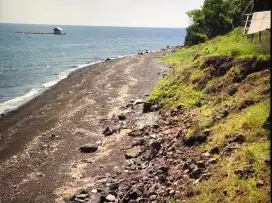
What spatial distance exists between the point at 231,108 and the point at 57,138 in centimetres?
1629

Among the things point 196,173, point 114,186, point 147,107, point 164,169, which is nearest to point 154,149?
point 164,169

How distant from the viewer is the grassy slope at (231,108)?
14925 mm

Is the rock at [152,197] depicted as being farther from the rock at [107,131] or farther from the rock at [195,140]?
the rock at [107,131]

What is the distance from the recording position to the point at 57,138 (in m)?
31.5

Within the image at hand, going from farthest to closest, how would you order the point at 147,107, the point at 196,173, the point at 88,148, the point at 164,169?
the point at 147,107 < the point at 88,148 < the point at 164,169 < the point at 196,173

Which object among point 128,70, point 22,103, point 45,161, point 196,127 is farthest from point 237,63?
point 128,70

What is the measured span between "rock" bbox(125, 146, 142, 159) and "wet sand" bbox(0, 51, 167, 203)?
2.00 feet

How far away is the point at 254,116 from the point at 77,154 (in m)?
14.0

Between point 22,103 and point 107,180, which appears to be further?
point 22,103

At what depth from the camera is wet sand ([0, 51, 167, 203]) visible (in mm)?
22281

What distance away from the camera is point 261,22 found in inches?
681

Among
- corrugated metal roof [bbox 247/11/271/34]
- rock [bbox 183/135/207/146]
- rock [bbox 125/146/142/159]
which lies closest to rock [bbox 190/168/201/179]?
rock [bbox 183/135/207/146]

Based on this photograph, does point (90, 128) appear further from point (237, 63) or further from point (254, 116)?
point (254, 116)

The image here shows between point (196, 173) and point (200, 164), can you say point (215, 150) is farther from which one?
point (196, 173)
